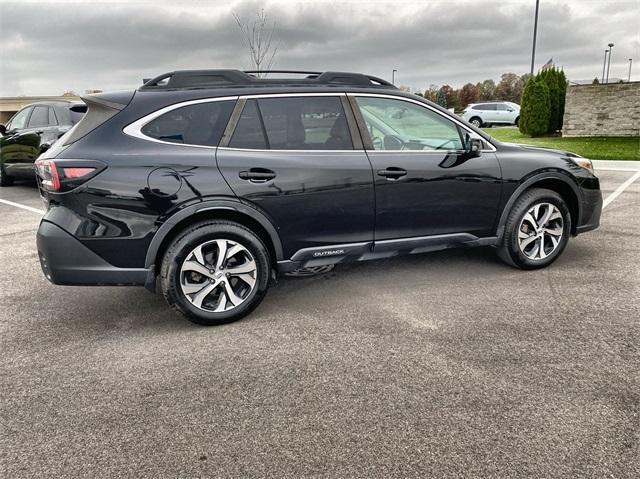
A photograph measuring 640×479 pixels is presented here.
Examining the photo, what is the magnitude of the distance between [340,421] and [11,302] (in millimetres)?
3320

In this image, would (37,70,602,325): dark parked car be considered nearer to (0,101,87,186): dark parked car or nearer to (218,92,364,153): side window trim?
(218,92,364,153): side window trim

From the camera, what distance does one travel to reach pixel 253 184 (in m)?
3.71

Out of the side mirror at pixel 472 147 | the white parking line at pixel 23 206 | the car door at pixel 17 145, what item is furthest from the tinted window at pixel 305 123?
the car door at pixel 17 145

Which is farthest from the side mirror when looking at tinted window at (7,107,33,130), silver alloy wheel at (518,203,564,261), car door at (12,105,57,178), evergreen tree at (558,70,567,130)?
evergreen tree at (558,70,567,130)

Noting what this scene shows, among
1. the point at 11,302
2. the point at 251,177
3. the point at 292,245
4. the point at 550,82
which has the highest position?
the point at 550,82

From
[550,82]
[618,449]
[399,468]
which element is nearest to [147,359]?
[399,468]

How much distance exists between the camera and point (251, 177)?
370 centimetres

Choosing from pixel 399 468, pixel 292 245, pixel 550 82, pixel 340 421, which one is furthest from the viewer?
pixel 550 82

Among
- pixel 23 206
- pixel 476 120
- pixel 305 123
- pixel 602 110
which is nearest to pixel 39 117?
pixel 23 206

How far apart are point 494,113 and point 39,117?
26429mm

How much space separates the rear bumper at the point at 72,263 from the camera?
346cm

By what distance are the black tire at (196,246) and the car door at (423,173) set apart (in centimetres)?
100

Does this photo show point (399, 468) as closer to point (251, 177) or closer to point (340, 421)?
point (340, 421)

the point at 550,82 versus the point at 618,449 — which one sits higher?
the point at 550,82
